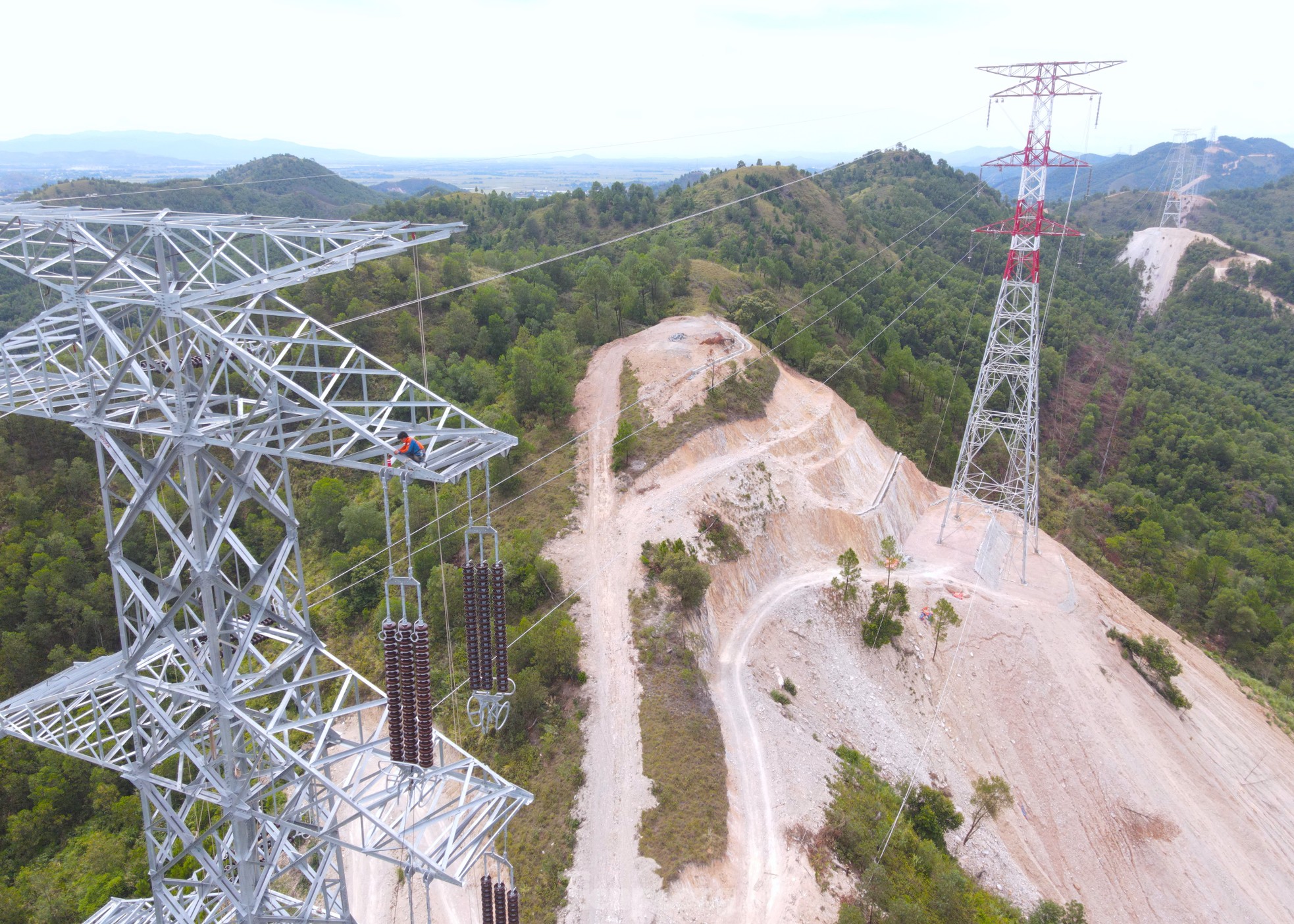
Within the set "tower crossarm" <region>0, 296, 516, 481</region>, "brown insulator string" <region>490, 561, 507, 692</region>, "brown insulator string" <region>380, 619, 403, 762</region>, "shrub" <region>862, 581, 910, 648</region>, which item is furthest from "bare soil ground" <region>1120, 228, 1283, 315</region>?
"brown insulator string" <region>380, 619, 403, 762</region>

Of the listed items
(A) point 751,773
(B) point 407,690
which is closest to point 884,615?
(A) point 751,773

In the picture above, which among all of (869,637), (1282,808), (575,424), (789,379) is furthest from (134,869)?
(1282,808)

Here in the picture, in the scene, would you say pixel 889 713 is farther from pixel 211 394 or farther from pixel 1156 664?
pixel 211 394

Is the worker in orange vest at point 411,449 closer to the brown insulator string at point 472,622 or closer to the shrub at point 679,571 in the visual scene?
the brown insulator string at point 472,622

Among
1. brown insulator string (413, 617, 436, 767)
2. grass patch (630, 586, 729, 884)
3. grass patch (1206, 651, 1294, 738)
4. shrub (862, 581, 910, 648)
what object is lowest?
grass patch (1206, 651, 1294, 738)

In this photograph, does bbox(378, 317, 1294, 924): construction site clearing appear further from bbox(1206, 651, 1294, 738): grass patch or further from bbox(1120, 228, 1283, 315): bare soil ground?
bbox(1120, 228, 1283, 315): bare soil ground

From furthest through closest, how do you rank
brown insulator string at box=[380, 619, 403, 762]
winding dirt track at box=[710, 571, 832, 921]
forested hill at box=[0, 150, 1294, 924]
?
forested hill at box=[0, 150, 1294, 924]
winding dirt track at box=[710, 571, 832, 921]
brown insulator string at box=[380, 619, 403, 762]

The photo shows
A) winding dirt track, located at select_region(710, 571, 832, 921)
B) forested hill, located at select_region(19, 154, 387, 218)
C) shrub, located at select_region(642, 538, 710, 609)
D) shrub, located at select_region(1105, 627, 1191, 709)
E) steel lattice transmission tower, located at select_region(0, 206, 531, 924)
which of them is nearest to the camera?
steel lattice transmission tower, located at select_region(0, 206, 531, 924)
